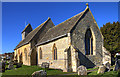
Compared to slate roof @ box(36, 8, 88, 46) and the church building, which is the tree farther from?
slate roof @ box(36, 8, 88, 46)

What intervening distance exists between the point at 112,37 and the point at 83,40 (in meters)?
14.6

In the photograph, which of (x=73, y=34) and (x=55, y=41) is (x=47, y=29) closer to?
(x=55, y=41)

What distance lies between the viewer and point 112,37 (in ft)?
98.6

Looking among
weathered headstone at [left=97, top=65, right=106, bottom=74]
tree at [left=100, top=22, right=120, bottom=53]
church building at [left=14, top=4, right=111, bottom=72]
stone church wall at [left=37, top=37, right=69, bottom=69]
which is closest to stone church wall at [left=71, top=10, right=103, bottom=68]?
church building at [left=14, top=4, right=111, bottom=72]

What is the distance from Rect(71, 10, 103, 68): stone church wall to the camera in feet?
60.2

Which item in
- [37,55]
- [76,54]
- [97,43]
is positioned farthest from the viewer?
[37,55]

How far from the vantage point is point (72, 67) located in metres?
17.2

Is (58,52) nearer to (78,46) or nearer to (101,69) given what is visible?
(78,46)

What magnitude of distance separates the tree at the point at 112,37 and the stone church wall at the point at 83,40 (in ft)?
35.7

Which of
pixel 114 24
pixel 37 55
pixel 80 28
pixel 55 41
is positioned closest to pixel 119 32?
pixel 114 24

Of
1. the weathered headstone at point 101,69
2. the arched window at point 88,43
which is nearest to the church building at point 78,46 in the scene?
the arched window at point 88,43

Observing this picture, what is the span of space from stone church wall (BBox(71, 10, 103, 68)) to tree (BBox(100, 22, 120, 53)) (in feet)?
35.7

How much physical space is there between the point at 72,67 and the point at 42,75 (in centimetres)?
664

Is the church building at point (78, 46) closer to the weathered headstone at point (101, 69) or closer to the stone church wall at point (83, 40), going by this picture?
the stone church wall at point (83, 40)
